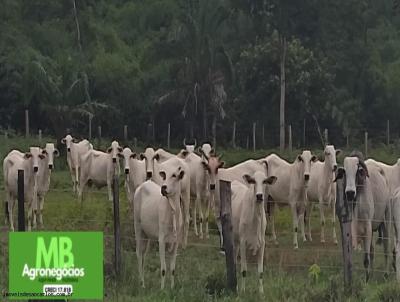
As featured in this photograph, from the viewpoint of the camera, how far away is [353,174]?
15.0 metres

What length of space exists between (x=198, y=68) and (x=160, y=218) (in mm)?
27081

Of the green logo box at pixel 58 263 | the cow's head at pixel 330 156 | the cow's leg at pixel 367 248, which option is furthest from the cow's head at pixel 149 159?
the green logo box at pixel 58 263

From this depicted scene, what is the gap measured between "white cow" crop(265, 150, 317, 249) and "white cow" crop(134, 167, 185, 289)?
4.62 m

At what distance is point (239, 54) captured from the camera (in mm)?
45000

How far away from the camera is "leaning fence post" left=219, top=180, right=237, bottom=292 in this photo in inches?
492

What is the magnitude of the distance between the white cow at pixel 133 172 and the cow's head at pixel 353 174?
20.7 feet

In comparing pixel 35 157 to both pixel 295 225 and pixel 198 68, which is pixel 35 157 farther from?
pixel 198 68

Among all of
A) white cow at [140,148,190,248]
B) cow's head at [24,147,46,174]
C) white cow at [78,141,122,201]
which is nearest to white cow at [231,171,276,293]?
white cow at [140,148,190,248]

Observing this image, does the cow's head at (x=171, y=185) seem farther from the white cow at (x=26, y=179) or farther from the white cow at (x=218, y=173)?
the white cow at (x=26, y=179)

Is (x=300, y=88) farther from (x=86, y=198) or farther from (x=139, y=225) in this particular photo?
(x=139, y=225)

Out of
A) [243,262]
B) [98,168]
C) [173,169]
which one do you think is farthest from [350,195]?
[98,168]

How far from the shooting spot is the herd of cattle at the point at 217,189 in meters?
14.2

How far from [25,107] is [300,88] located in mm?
11772

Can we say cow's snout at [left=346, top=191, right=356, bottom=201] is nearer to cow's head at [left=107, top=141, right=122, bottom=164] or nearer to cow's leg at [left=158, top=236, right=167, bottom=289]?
cow's leg at [left=158, top=236, right=167, bottom=289]
